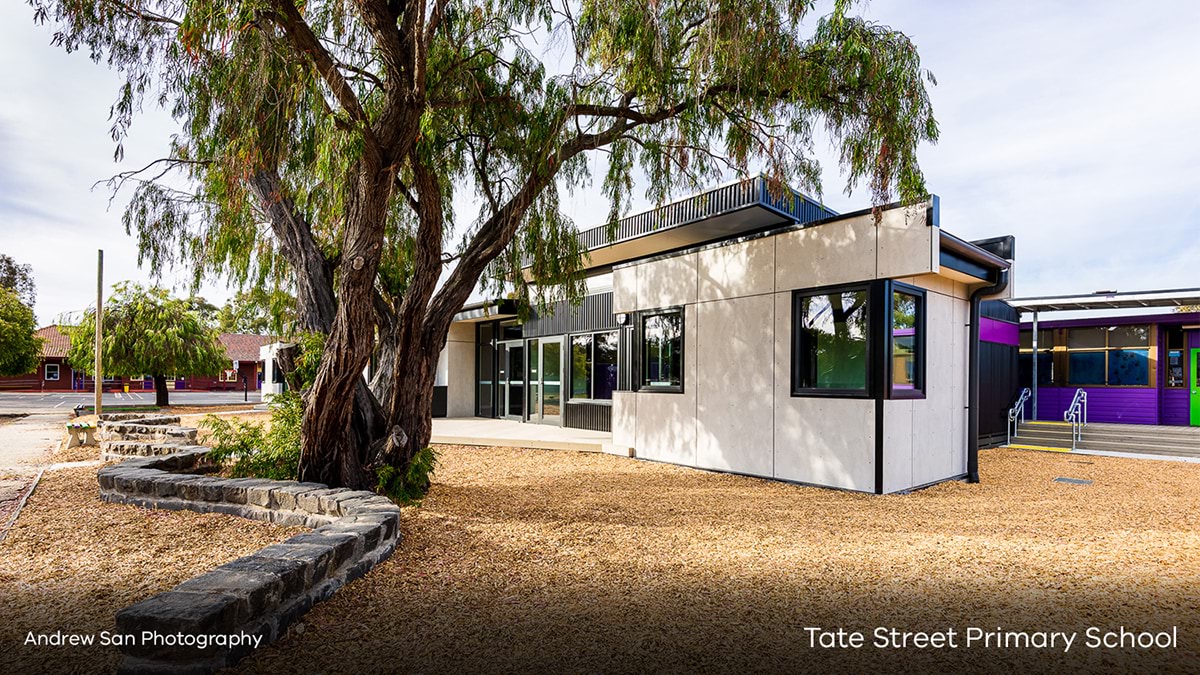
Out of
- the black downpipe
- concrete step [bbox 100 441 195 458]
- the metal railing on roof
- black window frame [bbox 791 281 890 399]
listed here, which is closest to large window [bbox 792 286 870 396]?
black window frame [bbox 791 281 890 399]

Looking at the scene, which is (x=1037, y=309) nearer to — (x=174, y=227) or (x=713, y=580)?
(x=713, y=580)

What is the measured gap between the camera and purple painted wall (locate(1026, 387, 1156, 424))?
12513 millimetres

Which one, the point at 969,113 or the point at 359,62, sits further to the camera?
the point at 969,113

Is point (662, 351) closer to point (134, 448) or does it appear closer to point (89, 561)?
point (89, 561)

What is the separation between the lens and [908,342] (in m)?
6.85

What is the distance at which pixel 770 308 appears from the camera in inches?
292

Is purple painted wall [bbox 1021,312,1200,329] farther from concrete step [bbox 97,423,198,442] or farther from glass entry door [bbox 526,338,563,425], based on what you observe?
concrete step [bbox 97,423,198,442]

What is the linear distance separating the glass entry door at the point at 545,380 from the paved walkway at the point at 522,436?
331 mm

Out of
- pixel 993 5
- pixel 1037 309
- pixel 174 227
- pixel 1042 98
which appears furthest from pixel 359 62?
pixel 1037 309

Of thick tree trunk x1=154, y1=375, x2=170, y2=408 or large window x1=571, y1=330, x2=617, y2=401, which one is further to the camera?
thick tree trunk x1=154, y1=375, x2=170, y2=408

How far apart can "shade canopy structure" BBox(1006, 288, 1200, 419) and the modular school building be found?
4927 mm

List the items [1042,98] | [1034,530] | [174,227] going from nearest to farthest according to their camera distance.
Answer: [1034,530]
[174,227]
[1042,98]

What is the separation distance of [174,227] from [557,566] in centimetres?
637

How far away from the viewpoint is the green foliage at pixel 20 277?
4050cm
